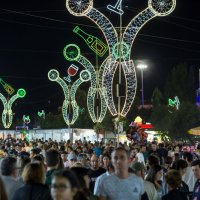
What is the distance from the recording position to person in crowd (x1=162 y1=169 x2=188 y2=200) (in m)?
6.87

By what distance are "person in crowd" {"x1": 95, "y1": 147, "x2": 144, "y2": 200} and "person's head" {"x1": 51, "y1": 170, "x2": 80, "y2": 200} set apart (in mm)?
1473

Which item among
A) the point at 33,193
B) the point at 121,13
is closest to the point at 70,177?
the point at 33,193

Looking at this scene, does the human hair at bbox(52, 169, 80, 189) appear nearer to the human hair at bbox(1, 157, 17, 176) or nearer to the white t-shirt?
the white t-shirt

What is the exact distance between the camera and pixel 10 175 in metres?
7.11

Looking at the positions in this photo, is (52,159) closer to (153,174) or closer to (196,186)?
(153,174)

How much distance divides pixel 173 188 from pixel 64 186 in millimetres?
2956

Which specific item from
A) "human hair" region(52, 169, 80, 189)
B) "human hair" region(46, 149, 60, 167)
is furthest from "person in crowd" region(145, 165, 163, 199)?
"human hair" region(52, 169, 80, 189)

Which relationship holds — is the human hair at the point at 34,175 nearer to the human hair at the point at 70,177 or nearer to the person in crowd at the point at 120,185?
the person in crowd at the point at 120,185

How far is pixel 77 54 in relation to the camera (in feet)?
119

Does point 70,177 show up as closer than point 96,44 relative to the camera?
Yes

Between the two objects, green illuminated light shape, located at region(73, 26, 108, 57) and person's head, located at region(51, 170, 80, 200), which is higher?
green illuminated light shape, located at region(73, 26, 108, 57)

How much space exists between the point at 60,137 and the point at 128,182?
4970 cm

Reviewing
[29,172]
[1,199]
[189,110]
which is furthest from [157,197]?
[189,110]

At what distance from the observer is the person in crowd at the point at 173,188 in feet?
22.5
